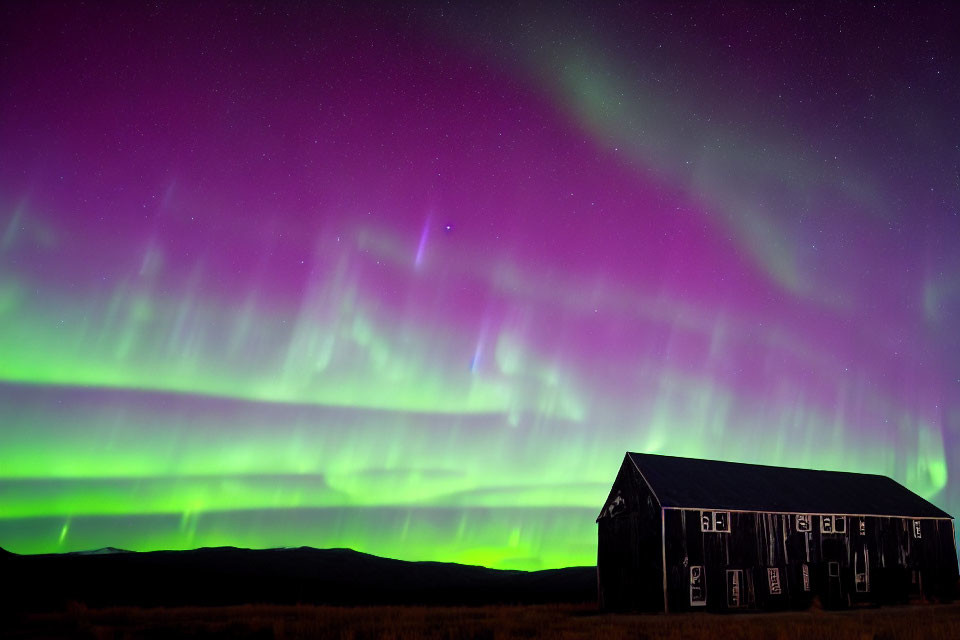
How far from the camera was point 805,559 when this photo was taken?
40719mm

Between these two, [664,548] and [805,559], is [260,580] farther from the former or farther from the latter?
[805,559]

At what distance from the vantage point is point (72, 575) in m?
71.5

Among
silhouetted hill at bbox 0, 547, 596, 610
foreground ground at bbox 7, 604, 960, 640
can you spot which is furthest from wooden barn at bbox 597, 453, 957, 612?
silhouetted hill at bbox 0, 547, 596, 610

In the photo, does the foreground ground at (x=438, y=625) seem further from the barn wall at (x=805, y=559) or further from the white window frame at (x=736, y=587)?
the barn wall at (x=805, y=559)

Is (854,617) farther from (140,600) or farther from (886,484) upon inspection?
(140,600)

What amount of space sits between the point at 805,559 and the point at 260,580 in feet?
205

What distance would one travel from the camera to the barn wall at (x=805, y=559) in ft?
122

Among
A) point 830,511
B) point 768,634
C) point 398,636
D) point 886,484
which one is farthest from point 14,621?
point 886,484

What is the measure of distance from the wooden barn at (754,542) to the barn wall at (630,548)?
0.05 meters

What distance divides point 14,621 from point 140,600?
3251 centimetres

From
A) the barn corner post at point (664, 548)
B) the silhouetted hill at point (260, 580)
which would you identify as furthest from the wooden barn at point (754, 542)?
the silhouetted hill at point (260, 580)

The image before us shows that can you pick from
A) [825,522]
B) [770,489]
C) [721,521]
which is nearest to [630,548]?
[721,521]

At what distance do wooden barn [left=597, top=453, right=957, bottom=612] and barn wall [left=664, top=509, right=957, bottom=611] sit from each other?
0.06m

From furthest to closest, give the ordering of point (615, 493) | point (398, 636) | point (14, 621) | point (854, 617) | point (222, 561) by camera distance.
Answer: point (222, 561) < point (615, 493) < point (854, 617) < point (14, 621) < point (398, 636)
